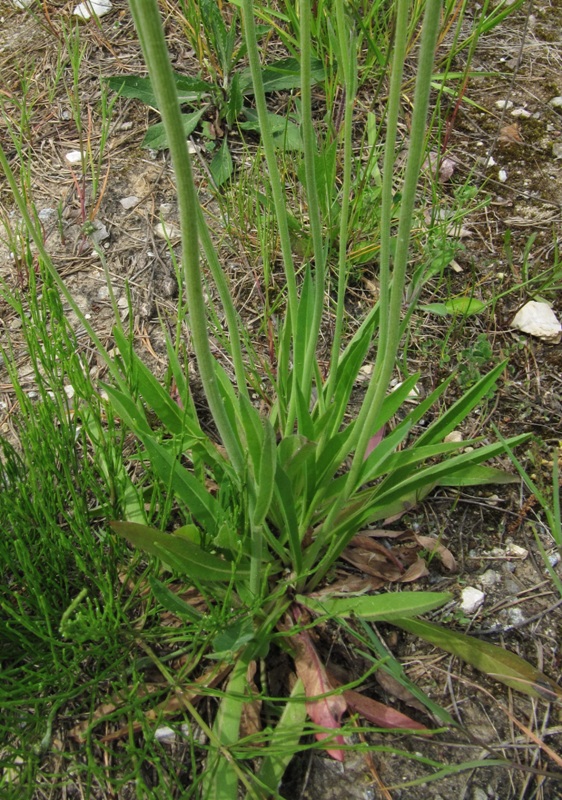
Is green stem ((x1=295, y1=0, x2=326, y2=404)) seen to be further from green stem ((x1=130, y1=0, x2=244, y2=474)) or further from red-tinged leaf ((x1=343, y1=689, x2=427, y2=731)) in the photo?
red-tinged leaf ((x1=343, y1=689, x2=427, y2=731))

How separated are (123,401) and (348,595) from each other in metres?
0.57

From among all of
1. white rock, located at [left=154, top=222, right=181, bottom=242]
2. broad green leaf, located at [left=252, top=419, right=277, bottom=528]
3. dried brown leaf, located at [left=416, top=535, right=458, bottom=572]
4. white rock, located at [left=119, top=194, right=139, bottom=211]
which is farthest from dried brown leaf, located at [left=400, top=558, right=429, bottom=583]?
white rock, located at [left=119, top=194, right=139, bottom=211]

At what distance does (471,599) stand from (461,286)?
0.88 metres

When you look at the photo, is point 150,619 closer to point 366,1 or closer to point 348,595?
Answer: point 348,595

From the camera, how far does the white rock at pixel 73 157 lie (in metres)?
2.05

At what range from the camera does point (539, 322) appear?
5.71 ft

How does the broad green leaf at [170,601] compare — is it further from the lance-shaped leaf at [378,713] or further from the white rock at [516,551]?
the white rock at [516,551]

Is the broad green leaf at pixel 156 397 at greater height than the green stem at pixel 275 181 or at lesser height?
lesser

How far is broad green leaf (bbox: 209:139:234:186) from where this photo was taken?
194cm

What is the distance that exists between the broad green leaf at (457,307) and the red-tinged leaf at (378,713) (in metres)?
0.94

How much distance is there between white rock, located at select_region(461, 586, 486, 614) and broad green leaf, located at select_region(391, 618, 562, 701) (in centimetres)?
12

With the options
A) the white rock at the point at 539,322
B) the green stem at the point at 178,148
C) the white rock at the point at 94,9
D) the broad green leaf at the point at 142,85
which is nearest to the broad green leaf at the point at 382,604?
the green stem at the point at 178,148

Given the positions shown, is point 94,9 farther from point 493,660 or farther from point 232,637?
Answer: point 493,660

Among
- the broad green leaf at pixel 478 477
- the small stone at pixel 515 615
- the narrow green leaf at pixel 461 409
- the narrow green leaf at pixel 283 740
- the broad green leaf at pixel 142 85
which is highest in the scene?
the broad green leaf at pixel 142 85
